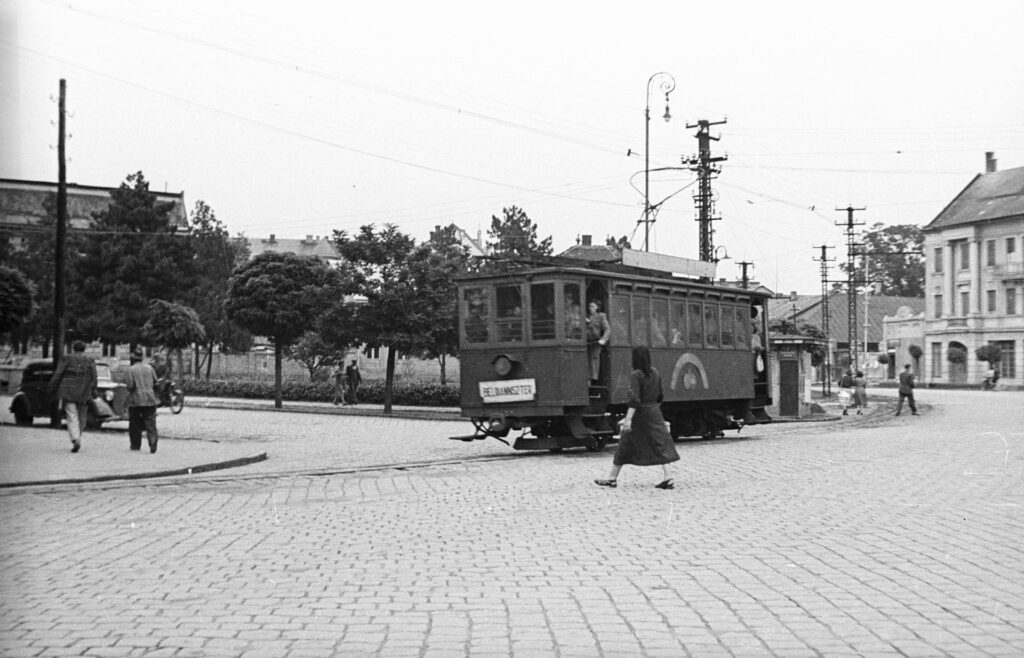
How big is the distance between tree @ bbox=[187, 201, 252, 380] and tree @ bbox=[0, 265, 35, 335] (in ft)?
108

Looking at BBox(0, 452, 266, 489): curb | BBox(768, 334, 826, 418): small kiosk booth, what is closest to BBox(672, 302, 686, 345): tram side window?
BBox(0, 452, 266, 489): curb

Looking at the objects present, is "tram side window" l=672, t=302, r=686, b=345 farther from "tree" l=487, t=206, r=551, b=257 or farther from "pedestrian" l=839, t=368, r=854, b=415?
"tree" l=487, t=206, r=551, b=257

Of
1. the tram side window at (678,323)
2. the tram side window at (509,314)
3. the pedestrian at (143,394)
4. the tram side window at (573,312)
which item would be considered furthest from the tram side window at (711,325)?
the pedestrian at (143,394)

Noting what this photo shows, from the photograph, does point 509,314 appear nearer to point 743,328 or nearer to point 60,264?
point 743,328

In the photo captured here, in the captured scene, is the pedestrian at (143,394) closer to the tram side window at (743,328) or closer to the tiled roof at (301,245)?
the tram side window at (743,328)

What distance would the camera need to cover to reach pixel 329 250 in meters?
140

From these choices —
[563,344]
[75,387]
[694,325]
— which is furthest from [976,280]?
[75,387]

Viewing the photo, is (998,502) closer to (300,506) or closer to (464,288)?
(300,506)

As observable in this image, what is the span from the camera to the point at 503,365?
1920 cm

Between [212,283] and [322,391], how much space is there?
19.5m

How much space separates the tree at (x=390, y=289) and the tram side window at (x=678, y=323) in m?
14.8

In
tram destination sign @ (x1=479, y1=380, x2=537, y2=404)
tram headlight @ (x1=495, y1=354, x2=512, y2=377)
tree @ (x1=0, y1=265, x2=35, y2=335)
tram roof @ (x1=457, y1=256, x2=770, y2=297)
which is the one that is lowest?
tram destination sign @ (x1=479, y1=380, x2=537, y2=404)

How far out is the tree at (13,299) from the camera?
22.1m

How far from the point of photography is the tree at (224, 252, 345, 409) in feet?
135
